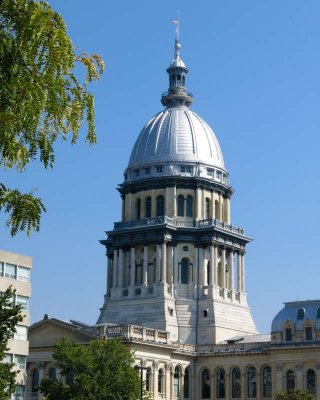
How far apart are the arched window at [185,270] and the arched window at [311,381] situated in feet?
83.8

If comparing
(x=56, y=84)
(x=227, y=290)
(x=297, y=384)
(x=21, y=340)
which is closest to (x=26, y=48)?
(x=56, y=84)

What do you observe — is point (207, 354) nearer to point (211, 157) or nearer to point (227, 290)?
point (227, 290)

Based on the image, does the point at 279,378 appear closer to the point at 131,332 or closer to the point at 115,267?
the point at 131,332

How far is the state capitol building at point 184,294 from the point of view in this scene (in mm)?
117688

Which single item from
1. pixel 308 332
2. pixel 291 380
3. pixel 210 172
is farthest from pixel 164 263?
pixel 291 380

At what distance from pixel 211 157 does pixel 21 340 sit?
229 feet

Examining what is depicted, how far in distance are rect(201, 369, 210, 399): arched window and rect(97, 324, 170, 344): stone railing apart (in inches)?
342

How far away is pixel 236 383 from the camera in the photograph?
124 m

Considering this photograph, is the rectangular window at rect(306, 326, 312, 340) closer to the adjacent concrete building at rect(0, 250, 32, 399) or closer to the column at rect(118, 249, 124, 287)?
the column at rect(118, 249, 124, 287)

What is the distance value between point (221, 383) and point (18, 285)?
5488 cm

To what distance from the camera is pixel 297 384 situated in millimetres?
115312

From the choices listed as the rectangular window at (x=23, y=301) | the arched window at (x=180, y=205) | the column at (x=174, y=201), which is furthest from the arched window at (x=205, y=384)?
the rectangular window at (x=23, y=301)

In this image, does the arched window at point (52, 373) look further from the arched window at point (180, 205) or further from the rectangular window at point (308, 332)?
the rectangular window at point (308, 332)

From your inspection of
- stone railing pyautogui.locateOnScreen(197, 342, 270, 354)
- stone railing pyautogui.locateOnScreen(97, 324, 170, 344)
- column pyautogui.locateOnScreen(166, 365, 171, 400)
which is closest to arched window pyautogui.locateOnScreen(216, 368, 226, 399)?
stone railing pyautogui.locateOnScreen(197, 342, 270, 354)
